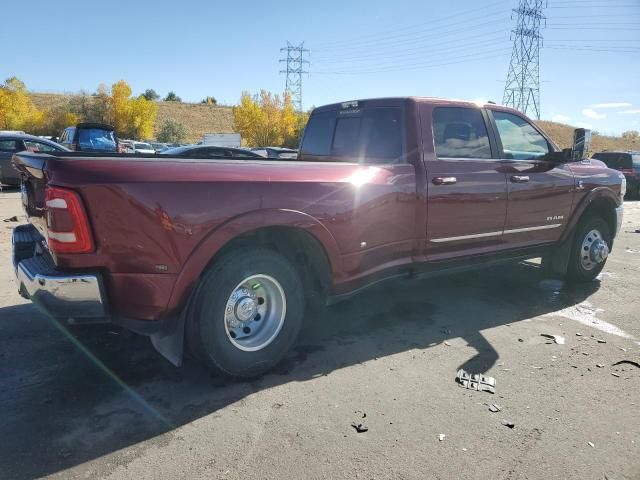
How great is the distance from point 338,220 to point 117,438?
1905 mm

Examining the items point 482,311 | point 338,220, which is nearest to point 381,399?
point 338,220

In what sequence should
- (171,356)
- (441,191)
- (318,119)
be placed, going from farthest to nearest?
1. (318,119)
2. (441,191)
3. (171,356)

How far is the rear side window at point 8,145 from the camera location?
14245 mm

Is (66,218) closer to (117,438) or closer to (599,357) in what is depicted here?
(117,438)

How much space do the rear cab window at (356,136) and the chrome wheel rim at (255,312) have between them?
5.34ft

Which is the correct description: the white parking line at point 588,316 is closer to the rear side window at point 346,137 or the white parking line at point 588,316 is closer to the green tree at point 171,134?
the rear side window at point 346,137

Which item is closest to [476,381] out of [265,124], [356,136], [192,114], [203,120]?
[356,136]

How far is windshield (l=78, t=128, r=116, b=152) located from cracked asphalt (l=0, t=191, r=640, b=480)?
1299 centimetres

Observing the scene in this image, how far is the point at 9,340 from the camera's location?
3.70m

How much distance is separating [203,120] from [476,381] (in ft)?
334

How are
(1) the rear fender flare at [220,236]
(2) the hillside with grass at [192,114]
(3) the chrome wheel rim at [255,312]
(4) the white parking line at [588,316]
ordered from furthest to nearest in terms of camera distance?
(2) the hillside with grass at [192,114], (4) the white parking line at [588,316], (3) the chrome wheel rim at [255,312], (1) the rear fender flare at [220,236]

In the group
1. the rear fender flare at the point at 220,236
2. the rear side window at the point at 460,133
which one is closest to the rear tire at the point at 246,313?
the rear fender flare at the point at 220,236

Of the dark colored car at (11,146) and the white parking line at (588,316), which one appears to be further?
the dark colored car at (11,146)

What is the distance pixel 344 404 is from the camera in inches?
115
